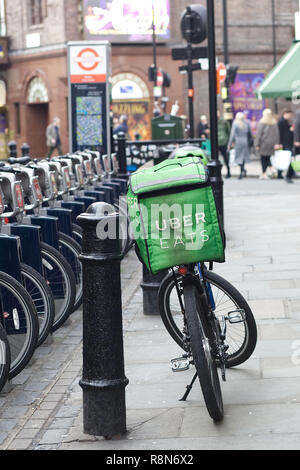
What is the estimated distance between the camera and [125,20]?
39.8 meters

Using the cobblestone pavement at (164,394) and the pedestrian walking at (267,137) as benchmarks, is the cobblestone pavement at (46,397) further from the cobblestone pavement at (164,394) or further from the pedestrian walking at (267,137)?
the pedestrian walking at (267,137)

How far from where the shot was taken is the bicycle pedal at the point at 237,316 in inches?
222

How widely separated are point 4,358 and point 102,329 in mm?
888

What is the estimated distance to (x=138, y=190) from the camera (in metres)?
5.06

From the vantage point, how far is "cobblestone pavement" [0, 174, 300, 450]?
485 centimetres

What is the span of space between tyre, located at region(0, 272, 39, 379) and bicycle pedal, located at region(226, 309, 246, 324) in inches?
47.5

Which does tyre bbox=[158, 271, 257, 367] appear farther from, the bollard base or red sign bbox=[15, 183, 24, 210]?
red sign bbox=[15, 183, 24, 210]

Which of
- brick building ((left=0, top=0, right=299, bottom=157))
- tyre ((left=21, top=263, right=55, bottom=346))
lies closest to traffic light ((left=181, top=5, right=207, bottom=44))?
tyre ((left=21, top=263, right=55, bottom=346))

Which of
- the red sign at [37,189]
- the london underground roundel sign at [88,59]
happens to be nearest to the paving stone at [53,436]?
the red sign at [37,189]

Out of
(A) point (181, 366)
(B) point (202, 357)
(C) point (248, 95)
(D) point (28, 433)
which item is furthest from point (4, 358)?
(C) point (248, 95)

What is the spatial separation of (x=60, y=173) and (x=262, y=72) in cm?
3381

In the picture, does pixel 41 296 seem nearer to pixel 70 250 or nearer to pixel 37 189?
Answer: pixel 70 250
